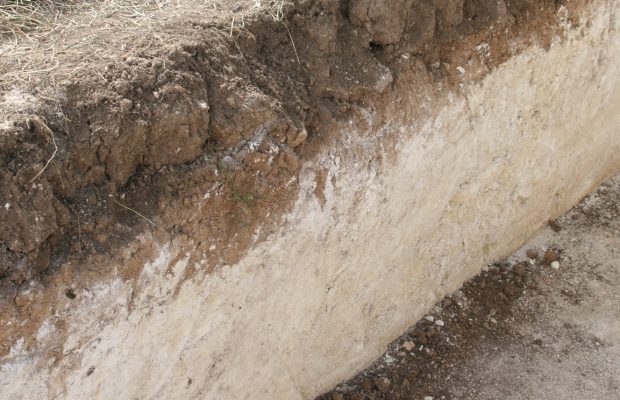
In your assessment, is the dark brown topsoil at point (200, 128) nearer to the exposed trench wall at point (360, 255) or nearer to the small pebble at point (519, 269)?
the exposed trench wall at point (360, 255)

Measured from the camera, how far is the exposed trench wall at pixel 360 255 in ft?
12.1

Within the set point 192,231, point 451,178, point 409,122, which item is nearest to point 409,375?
point 451,178

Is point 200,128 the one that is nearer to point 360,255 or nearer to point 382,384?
point 360,255

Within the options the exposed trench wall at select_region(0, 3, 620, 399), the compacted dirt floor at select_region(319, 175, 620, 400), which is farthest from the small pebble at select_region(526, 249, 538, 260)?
the exposed trench wall at select_region(0, 3, 620, 399)

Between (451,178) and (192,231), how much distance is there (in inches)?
76.7

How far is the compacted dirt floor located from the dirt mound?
1563 millimetres

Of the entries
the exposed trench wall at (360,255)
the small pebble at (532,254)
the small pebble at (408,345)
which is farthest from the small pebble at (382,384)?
the small pebble at (532,254)

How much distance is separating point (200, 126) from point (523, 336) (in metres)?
2.74

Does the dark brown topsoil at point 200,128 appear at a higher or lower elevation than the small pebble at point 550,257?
higher

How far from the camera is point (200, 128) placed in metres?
3.87

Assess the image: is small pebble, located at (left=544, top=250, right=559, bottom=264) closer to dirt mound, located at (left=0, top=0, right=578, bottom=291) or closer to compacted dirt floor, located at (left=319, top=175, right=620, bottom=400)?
compacted dirt floor, located at (left=319, top=175, right=620, bottom=400)

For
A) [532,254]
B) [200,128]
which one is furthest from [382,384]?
[200,128]

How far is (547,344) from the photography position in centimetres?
528

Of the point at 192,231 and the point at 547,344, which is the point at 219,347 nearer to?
the point at 192,231
